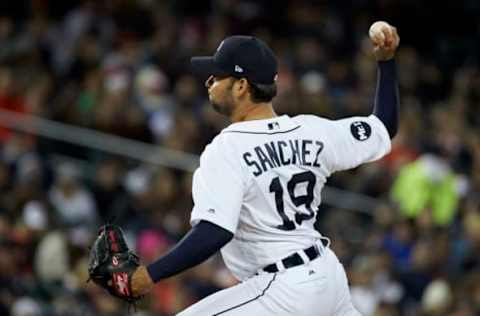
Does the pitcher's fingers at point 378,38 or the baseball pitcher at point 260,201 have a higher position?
the pitcher's fingers at point 378,38

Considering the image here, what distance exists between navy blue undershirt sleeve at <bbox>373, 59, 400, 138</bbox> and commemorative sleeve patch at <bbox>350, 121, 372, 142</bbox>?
158 millimetres

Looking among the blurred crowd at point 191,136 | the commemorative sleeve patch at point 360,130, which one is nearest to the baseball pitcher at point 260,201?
the commemorative sleeve patch at point 360,130

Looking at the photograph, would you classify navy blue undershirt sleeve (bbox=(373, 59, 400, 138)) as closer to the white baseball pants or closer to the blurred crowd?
the white baseball pants

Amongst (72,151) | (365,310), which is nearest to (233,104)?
(365,310)

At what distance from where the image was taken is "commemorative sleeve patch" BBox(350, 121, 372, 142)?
18.2ft

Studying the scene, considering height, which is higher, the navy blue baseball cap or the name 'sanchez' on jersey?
the navy blue baseball cap

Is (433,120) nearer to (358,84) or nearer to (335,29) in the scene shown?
(358,84)

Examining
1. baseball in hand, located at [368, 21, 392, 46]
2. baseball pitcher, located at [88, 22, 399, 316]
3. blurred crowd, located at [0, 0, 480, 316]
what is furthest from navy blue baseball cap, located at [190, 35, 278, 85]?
blurred crowd, located at [0, 0, 480, 316]

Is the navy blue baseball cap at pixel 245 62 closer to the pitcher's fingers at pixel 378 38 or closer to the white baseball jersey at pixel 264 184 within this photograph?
the white baseball jersey at pixel 264 184

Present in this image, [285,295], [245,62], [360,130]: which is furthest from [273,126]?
[285,295]

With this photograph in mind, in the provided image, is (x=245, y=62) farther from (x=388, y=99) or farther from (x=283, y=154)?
(x=388, y=99)

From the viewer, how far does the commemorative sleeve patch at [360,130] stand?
554cm

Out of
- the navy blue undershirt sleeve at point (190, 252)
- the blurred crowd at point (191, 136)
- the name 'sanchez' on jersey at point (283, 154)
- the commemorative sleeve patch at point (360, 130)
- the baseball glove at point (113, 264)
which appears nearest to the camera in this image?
the navy blue undershirt sleeve at point (190, 252)

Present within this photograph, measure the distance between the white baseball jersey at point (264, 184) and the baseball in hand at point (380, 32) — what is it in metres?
0.54
